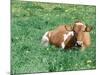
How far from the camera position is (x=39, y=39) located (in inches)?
88.1

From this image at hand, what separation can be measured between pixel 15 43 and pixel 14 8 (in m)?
0.35

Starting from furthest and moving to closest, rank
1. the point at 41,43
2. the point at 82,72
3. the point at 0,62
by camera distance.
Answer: the point at 82,72, the point at 41,43, the point at 0,62

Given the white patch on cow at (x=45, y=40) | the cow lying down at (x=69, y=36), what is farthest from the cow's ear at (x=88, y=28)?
the white patch on cow at (x=45, y=40)

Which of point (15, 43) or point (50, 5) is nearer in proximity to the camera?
point (15, 43)

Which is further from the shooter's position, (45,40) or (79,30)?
(79,30)

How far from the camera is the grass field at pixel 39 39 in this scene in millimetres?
2148

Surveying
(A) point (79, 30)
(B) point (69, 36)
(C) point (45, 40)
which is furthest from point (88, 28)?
(C) point (45, 40)

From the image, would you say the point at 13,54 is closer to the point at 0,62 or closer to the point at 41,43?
the point at 0,62

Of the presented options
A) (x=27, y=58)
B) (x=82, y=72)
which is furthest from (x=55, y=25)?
(x=82, y=72)

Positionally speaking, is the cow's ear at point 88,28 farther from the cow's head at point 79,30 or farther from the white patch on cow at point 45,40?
the white patch on cow at point 45,40

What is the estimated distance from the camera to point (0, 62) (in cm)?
208

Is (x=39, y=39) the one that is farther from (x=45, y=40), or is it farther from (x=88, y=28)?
(x=88, y=28)

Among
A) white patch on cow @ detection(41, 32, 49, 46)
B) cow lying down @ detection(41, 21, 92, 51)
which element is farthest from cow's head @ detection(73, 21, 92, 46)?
white patch on cow @ detection(41, 32, 49, 46)

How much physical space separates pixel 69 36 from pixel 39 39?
1.15ft
